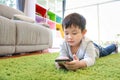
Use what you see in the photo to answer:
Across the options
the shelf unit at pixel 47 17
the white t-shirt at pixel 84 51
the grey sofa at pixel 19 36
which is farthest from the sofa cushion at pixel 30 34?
the shelf unit at pixel 47 17

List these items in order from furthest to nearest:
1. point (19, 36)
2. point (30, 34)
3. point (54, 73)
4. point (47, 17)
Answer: point (47, 17) < point (30, 34) < point (19, 36) < point (54, 73)

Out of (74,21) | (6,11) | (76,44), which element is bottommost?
(76,44)

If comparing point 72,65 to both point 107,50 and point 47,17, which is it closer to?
point 107,50

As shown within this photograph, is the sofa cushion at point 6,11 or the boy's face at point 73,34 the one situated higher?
the sofa cushion at point 6,11

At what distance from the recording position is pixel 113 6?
176 inches

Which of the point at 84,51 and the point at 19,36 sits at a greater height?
the point at 19,36

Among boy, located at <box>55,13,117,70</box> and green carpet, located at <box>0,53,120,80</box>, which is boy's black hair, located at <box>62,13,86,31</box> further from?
green carpet, located at <box>0,53,120,80</box>

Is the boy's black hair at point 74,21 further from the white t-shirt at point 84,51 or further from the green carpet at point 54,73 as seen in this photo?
the green carpet at point 54,73

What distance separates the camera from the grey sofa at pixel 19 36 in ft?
4.74

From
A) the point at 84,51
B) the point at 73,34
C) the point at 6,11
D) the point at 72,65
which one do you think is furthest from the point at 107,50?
the point at 6,11

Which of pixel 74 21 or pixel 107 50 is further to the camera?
pixel 107 50

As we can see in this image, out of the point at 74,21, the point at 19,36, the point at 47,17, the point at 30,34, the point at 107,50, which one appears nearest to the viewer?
the point at 74,21

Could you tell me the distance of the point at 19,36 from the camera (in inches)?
65.7

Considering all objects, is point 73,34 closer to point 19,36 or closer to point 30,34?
point 19,36
